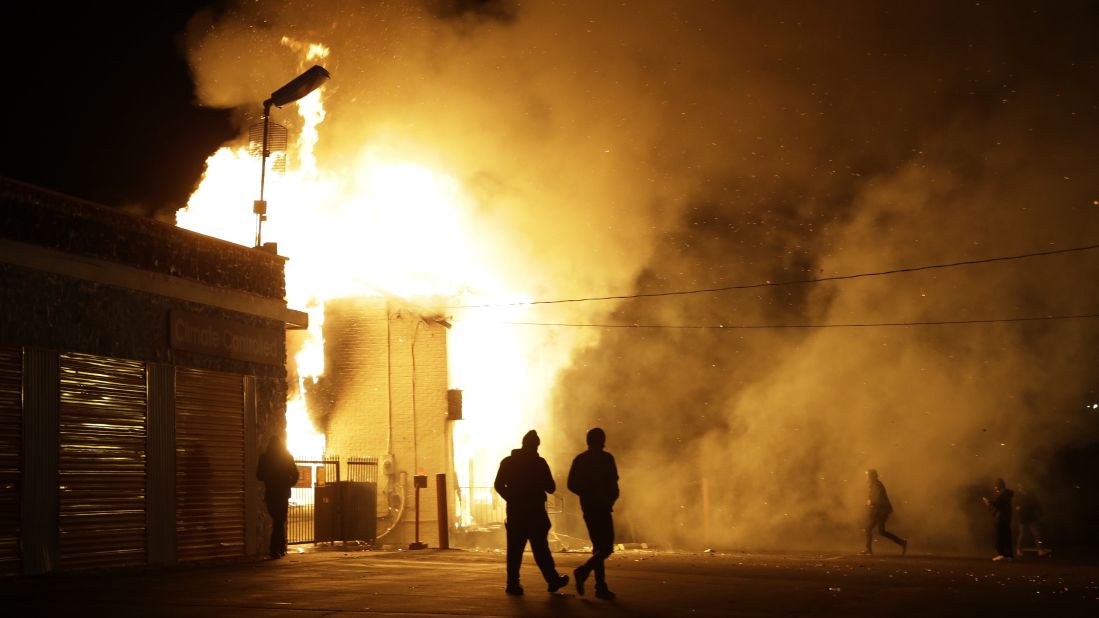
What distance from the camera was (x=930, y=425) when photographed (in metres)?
26.3

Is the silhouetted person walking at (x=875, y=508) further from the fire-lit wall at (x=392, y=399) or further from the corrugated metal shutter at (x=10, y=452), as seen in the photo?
the corrugated metal shutter at (x=10, y=452)

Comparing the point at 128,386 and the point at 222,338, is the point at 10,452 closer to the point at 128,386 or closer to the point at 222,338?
the point at 128,386

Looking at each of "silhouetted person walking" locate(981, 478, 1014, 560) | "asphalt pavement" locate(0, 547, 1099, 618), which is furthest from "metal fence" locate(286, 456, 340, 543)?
"silhouetted person walking" locate(981, 478, 1014, 560)

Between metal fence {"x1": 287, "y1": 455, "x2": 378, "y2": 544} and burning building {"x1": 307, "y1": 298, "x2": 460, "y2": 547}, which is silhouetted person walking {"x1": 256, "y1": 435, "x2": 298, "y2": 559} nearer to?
metal fence {"x1": 287, "y1": 455, "x2": 378, "y2": 544}

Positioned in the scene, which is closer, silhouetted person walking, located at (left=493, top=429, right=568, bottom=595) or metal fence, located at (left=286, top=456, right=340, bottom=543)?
Answer: silhouetted person walking, located at (left=493, top=429, right=568, bottom=595)

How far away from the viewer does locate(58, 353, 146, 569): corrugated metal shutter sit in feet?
42.1

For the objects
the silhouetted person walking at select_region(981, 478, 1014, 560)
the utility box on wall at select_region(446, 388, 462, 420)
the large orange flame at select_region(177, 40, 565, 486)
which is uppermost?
the large orange flame at select_region(177, 40, 565, 486)

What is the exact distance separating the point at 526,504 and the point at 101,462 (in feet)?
20.4

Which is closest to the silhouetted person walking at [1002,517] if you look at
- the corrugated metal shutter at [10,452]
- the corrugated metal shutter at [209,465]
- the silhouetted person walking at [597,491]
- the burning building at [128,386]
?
the silhouetted person walking at [597,491]

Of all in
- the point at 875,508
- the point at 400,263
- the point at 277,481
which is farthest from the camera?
the point at 400,263

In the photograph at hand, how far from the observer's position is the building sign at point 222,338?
14.7 meters

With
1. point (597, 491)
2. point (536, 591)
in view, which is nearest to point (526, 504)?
point (597, 491)

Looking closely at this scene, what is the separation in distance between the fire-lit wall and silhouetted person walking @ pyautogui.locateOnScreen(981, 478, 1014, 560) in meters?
11.8

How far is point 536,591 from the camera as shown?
1052cm
